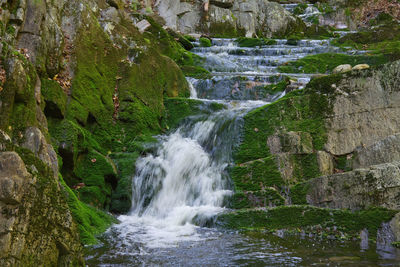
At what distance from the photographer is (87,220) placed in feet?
18.3

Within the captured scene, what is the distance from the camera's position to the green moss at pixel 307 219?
5156mm

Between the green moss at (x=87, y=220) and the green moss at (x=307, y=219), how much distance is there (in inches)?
77.8

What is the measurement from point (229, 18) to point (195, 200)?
1755 cm

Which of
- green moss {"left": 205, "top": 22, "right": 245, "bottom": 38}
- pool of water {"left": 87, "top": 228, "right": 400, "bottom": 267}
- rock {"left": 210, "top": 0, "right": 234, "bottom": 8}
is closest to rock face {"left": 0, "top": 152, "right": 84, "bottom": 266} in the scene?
pool of water {"left": 87, "top": 228, "right": 400, "bottom": 267}

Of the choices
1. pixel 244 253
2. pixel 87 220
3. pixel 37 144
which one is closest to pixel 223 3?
pixel 87 220

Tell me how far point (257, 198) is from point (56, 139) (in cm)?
395

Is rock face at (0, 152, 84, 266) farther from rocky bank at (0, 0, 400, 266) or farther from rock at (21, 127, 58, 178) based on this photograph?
rock at (21, 127, 58, 178)

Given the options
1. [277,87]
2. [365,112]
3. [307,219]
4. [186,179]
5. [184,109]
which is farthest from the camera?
[277,87]

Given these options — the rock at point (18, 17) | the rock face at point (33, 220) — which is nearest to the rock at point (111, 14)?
the rock at point (18, 17)

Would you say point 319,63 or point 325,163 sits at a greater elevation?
point 319,63

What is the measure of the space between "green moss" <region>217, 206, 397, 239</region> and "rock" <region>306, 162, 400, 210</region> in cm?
35

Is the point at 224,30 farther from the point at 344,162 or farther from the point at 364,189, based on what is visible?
the point at 364,189

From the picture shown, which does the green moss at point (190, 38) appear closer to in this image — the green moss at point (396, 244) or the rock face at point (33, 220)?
the green moss at point (396, 244)

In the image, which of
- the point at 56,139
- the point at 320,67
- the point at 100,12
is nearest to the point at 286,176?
the point at 56,139
